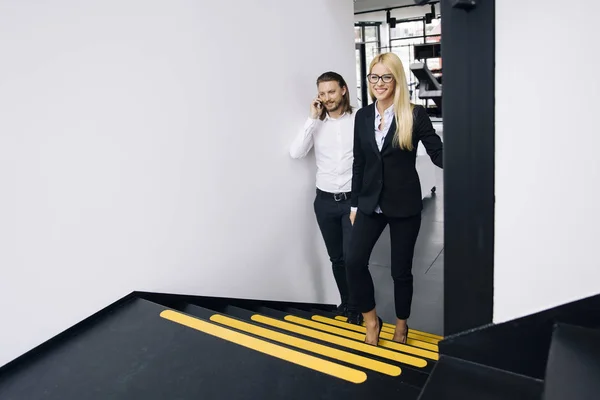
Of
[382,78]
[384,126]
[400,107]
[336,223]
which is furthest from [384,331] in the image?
[382,78]

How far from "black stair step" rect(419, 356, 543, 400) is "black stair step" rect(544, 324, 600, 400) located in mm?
83

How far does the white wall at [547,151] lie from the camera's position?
1043mm

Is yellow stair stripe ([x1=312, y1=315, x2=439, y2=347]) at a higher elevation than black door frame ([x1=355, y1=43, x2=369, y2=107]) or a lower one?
lower

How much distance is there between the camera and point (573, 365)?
1.02 meters

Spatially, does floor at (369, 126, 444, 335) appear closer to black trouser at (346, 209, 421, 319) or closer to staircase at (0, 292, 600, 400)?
black trouser at (346, 209, 421, 319)

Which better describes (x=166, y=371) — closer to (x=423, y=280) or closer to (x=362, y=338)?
(x=362, y=338)

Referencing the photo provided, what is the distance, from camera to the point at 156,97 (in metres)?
2.11

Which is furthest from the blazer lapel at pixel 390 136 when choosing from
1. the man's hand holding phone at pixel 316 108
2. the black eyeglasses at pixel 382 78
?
the man's hand holding phone at pixel 316 108

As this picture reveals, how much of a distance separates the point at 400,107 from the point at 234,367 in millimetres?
1385

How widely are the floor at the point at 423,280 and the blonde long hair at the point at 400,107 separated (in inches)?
44.5

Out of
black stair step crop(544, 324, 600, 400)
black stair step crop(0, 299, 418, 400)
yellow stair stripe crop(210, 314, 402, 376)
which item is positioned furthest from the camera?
yellow stair stripe crop(210, 314, 402, 376)

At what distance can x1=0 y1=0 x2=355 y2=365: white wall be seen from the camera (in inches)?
64.7

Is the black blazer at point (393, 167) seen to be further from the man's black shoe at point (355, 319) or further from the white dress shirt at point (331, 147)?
the man's black shoe at point (355, 319)

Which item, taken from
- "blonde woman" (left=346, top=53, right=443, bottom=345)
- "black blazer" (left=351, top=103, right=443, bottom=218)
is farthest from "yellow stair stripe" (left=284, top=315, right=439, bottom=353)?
"black blazer" (left=351, top=103, right=443, bottom=218)
